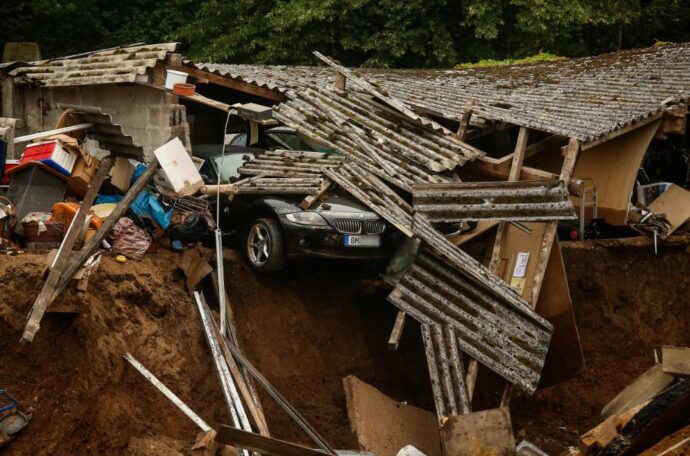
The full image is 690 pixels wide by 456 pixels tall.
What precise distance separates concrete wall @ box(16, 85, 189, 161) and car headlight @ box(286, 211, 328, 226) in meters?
2.38

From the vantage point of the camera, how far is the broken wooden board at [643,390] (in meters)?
11.0

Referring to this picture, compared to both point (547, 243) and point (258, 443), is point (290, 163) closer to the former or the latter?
point (547, 243)

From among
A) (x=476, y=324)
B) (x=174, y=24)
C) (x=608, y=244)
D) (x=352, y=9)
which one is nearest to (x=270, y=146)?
(x=476, y=324)

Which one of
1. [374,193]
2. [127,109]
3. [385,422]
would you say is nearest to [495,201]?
[374,193]

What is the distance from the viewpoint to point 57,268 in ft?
33.0

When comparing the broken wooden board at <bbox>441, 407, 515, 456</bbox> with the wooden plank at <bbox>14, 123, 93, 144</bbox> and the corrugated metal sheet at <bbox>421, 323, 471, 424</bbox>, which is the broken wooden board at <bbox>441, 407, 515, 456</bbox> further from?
the wooden plank at <bbox>14, 123, 93, 144</bbox>

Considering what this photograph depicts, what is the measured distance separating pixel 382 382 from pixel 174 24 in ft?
62.4

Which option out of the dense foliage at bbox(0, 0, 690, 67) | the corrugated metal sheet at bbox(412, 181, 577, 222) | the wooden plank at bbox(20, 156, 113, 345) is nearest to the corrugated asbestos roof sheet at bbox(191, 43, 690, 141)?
the corrugated metal sheet at bbox(412, 181, 577, 222)

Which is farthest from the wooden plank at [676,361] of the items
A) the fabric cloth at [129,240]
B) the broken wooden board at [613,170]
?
the fabric cloth at [129,240]

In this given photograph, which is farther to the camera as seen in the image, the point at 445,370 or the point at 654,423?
the point at 445,370

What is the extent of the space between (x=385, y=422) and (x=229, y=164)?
14.2 ft

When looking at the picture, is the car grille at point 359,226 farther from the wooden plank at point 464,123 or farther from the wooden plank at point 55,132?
the wooden plank at point 55,132

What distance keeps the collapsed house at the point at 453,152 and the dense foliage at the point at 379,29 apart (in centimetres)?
643

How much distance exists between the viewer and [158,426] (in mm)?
10188
